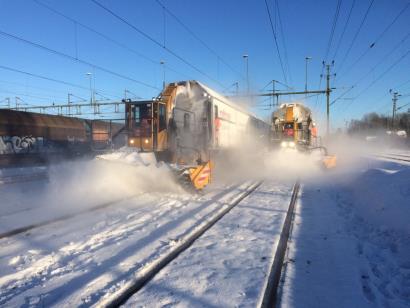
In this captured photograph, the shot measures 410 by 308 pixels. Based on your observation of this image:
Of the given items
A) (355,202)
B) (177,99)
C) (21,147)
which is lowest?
(355,202)

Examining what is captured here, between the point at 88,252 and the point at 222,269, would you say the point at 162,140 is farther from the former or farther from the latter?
the point at 222,269

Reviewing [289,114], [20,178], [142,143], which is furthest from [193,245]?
[289,114]

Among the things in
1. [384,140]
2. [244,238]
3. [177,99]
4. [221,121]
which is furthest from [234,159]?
[384,140]

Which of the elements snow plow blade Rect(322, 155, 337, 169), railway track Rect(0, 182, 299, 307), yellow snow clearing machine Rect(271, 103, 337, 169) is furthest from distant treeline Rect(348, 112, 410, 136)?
railway track Rect(0, 182, 299, 307)

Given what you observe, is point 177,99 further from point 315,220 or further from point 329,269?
point 329,269

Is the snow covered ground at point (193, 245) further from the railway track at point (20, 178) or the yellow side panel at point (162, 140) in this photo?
the railway track at point (20, 178)

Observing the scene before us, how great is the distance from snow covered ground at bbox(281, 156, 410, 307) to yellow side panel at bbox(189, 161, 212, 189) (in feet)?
11.3

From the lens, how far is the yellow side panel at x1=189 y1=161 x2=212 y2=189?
1080 centimetres

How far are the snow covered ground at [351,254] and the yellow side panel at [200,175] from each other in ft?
11.3

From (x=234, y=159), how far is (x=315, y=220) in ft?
34.8

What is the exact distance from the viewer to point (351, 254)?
536 cm

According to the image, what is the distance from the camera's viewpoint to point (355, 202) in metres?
10.2

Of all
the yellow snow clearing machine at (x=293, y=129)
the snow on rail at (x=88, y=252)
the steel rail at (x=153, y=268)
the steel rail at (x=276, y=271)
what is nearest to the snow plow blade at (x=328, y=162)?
the yellow snow clearing machine at (x=293, y=129)

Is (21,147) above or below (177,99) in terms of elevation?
below
